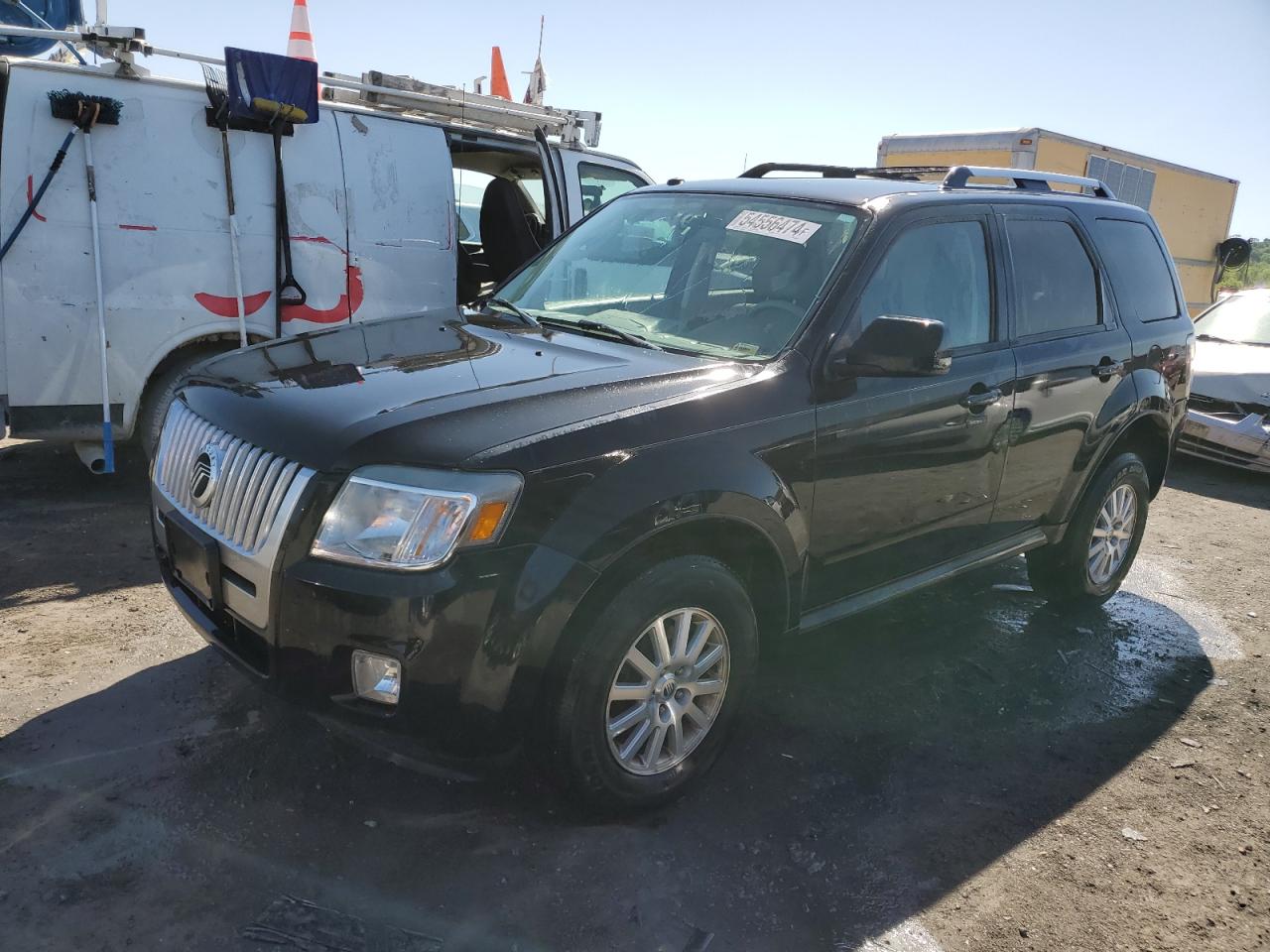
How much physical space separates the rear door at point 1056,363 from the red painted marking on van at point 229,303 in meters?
3.99

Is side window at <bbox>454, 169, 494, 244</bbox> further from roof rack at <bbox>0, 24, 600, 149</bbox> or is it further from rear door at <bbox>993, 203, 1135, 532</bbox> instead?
rear door at <bbox>993, 203, 1135, 532</bbox>

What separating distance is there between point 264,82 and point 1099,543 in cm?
498

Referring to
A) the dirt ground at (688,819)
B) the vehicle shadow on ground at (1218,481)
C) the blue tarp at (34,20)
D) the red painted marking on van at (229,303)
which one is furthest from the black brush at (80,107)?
the vehicle shadow on ground at (1218,481)

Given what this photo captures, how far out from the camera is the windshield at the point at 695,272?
3.38m

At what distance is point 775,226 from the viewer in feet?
12.0

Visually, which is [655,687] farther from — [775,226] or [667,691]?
[775,226]

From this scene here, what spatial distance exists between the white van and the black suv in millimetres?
2079

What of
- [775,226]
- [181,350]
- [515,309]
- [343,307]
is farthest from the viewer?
[343,307]

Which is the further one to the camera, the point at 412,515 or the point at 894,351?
the point at 894,351

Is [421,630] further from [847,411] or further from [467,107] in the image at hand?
[467,107]

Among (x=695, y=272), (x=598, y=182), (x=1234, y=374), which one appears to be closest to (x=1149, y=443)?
(x=695, y=272)

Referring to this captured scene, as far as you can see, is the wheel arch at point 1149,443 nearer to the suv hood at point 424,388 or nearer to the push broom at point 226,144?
the suv hood at point 424,388

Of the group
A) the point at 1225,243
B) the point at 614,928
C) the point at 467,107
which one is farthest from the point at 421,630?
the point at 1225,243

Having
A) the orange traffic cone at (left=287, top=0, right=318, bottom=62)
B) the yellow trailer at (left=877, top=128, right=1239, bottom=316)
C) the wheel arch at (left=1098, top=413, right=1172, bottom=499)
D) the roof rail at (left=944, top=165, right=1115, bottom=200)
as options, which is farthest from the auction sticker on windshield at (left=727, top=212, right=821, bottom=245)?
the yellow trailer at (left=877, top=128, right=1239, bottom=316)
